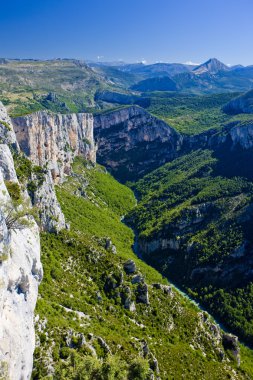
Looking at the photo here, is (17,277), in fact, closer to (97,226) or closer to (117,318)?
(117,318)

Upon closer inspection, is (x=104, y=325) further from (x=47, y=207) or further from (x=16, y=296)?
(x=47, y=207)

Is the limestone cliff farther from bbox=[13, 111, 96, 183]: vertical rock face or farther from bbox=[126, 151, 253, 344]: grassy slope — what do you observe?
bbox=[126, 151, 253, 344]: grassy slope

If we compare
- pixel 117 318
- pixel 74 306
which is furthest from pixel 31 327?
pixel 117 318

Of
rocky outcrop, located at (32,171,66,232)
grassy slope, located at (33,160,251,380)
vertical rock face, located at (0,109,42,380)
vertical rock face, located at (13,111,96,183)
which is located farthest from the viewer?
vertical rock face, located at (13,111,96,183)

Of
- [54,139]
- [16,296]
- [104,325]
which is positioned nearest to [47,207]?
[104,325]

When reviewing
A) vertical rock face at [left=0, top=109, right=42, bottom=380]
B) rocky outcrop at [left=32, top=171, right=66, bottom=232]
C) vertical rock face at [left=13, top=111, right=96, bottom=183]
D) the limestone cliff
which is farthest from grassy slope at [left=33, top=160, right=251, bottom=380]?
vertical rock face at [left=13, top=111, right=96, bottom=183]

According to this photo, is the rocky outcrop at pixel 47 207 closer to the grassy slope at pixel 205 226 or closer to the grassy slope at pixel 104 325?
the grassy slope at pixel 104 325
